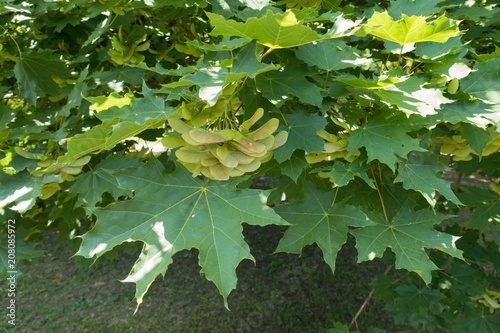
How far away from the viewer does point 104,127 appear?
1202mm

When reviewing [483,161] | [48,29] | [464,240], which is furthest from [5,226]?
[464,240]

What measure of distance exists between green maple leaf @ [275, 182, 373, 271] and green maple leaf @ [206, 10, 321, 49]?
73 centimetres

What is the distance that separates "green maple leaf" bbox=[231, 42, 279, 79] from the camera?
1.13 meters

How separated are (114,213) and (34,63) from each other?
1.68 meters

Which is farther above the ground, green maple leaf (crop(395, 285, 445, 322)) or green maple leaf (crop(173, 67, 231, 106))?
green maple leaf (crop(173, 67, 231, 106))

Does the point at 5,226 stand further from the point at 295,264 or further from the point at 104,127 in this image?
the point at 295,264

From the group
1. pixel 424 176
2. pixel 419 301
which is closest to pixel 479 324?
pixel 419 301

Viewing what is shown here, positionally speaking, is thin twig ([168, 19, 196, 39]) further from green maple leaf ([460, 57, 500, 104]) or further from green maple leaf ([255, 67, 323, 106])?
green maple leaf ([460, 57, 500, 104])

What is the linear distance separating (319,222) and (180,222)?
640 millimetres

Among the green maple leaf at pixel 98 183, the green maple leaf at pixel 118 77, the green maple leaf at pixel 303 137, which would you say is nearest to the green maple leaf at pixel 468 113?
the green maple leaf at pixel 303 137

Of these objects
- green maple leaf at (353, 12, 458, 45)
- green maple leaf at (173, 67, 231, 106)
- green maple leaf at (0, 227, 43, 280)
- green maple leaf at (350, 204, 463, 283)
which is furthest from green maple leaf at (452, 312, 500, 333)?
green maple leaf at (0, 227, 43, 280)

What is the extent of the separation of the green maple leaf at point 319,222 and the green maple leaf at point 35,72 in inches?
73.3

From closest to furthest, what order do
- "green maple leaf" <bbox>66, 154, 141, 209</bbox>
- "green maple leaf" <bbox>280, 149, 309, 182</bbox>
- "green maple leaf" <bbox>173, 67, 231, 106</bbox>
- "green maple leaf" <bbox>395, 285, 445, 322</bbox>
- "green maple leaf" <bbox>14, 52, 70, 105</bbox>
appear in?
"green maple leaf" <bbox>173, 67, 231, 106</bbox>, "green maple leaf" <bbox>280, 149, 309, 182</bbox>, "green maple leaf" <bbox>66, 154, 141, 209</bbox>, "green maple leaf" <bbox>14, 52, 70, 105</bbox>, "green maple leaf" <bbox>395, 285, 445, 322</bbox>

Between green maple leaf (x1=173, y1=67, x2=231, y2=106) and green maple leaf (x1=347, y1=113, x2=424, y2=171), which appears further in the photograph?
green maple leaf (x1=347, y1=113, x2=424, y2=171)
